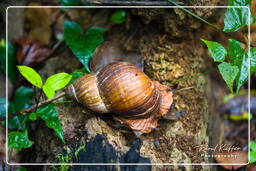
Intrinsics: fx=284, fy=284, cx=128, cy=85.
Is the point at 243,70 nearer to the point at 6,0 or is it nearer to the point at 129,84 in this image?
the point at 129,84

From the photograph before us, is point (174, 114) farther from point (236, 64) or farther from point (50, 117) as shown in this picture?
point (50, 117)

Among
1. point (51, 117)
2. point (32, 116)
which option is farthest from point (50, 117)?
point (32, 116)

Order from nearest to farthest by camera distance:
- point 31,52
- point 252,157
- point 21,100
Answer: point 252,157 → point 21,100 → point 31,52

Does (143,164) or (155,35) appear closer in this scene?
(143,164)

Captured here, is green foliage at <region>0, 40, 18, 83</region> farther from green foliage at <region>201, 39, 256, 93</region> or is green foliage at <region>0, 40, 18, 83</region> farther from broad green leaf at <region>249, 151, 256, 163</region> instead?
broad green leaf at <region>249, 151, 256, 163</region>

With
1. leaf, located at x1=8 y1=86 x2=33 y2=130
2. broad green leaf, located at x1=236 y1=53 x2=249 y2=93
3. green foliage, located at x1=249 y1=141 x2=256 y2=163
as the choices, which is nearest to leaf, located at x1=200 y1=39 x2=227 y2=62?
broad green leaf, located at x1=236 y1=53 x2=249 y2=93

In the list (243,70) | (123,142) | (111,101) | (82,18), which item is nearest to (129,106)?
(111,101)
